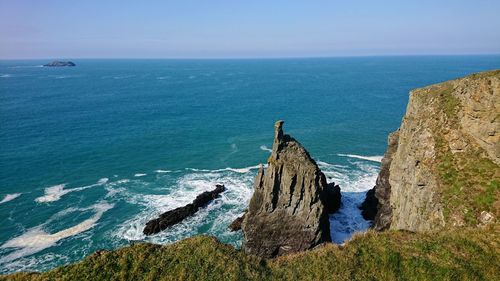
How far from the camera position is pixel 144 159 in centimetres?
7394

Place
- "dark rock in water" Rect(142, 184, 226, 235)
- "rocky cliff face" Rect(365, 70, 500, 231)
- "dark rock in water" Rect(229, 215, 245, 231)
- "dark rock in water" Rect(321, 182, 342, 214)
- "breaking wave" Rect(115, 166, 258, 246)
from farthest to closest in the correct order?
"dark rock in water" Rect(321, 182, 342, 214) < "dark rock in water" Rect(229, 215, 245, 231) < "dark rock in water" Rect(142, 184, 226, 235) < "breaking wave" Rect(115, 166, 258, 246) < "rocky cliff face" Rect(365, 70, 500, 231)

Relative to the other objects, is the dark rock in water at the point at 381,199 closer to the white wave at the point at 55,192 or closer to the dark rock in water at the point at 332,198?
the dark rock in water at the point at 332,198

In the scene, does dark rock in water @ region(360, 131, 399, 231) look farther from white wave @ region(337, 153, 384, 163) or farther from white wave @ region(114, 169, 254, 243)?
white wave @ region(337, 153, 384, 163)

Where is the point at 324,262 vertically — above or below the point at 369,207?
above

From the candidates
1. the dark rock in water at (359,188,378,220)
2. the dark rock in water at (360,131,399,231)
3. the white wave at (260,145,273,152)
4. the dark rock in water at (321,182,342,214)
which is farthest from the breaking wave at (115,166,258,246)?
the dark rock in water at (360,131,399,231)

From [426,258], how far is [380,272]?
3434mm

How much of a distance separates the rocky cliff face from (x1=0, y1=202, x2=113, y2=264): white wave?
4432 cm

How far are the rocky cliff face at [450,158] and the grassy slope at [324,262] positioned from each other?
627 cm

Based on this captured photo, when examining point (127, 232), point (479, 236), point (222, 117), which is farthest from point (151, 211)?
point (222, 117)

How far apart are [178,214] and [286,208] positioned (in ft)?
61.4

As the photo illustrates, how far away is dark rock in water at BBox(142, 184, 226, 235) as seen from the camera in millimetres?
47594

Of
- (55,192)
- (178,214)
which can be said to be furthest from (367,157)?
(55,192)

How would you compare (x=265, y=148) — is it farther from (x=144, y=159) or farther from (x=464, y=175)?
(x=464, y=175)

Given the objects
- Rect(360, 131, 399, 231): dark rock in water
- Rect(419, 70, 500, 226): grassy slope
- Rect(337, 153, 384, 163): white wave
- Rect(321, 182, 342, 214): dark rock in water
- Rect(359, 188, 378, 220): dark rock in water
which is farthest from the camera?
Rect(337, 153, 384, 163): white wave
